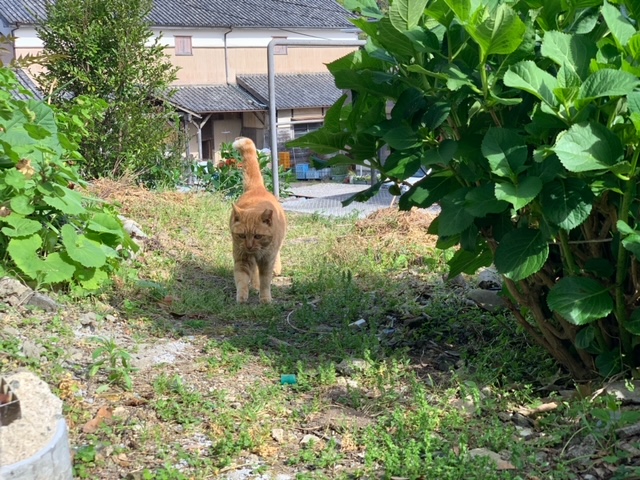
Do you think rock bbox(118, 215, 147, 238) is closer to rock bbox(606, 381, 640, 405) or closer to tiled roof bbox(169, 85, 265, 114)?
rock bbox(606, 381, 640, 405)

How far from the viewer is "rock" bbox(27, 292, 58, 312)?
4648 millimetres

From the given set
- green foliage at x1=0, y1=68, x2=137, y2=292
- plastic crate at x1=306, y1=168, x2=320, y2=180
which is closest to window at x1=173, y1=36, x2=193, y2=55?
plastic crate at x1=306, y1=168, x2=320, y2=180

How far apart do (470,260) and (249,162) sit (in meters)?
3.33

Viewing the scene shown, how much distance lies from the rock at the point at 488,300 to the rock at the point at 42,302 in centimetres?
277

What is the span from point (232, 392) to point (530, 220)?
67.6 inches

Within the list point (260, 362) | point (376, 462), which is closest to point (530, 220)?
point (376, 462)

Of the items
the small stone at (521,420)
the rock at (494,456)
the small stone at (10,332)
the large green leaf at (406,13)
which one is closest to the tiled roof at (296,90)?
the small stone at (10,332)

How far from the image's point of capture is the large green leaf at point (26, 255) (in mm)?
4730

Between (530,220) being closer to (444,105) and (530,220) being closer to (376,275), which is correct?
→ (444,105)

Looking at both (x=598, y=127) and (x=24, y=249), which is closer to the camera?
(x=598, y=127)

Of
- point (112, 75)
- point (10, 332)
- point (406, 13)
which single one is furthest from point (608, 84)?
point (112, 75)

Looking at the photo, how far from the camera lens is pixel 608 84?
9.57 feet

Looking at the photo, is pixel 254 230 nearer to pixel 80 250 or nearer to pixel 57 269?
pixel 80 250

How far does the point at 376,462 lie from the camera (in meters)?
3.08
